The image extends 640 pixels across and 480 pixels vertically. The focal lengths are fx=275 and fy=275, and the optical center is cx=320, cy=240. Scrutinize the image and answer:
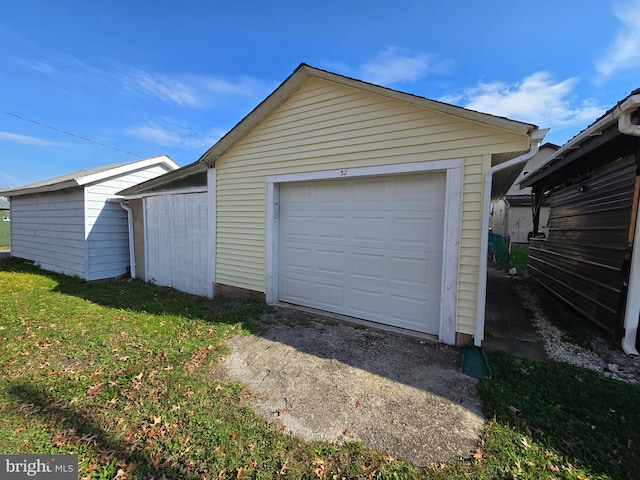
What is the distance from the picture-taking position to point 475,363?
3371 millimetres

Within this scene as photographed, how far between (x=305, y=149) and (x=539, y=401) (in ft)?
15.3

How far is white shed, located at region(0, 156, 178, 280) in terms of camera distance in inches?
313

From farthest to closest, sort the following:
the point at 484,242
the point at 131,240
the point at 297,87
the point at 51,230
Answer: the point at 51,230
the point at 131,240
the point at 297,87
the point at 484,242

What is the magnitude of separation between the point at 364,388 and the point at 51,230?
1155 centimetres

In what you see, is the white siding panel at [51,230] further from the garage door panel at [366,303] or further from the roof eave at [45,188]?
the garage door panel at [366,303]

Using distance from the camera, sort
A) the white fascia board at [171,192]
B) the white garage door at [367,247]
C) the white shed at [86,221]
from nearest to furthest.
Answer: the white garage door at [367,247], the white fascia board at [171,192], the white shed at [86,221]

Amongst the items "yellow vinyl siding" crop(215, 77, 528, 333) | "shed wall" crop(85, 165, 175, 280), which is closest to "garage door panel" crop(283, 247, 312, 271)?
"yellow vinyl siding" crop(215, 77, 528, 333)

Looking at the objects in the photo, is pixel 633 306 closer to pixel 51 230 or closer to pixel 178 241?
pixel 178 241

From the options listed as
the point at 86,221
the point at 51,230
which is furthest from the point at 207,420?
the point at 51,230

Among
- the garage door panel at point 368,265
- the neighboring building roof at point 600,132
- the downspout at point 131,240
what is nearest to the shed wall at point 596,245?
the neighboring building roof at point 600,132

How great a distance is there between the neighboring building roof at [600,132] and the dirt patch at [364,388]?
3.28 meters

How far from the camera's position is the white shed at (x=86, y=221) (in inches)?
313

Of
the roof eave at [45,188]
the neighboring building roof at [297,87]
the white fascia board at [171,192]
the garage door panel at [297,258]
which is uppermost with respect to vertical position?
the neighboring building roof at [297,87]

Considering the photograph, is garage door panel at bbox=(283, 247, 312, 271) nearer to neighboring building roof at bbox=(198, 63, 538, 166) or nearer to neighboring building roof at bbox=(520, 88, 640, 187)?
neighboring building roof at bbox=(198, 63, 538, 166)
